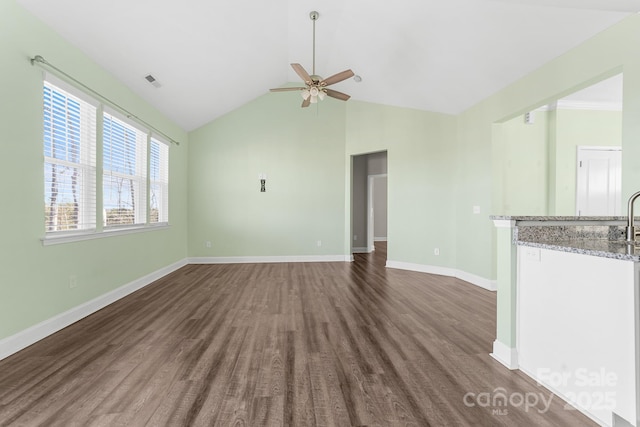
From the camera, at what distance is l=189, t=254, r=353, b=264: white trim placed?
6.48 meters

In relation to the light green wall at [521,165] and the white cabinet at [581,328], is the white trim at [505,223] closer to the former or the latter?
the white cabinet at [581,328]

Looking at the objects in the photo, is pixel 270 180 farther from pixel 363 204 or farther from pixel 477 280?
pixel 477 280

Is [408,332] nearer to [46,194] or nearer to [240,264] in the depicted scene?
[46,194]

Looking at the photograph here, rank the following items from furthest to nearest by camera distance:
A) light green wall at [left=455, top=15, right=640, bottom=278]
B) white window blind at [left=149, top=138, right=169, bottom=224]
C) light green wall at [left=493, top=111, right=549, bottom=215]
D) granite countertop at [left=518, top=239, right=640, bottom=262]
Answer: white window blind at [left=149, top=138, right=169, bottom=224] → light green wall at [left=493, top=111, right=549, bottom=215] → light green wall at [left=455, top=15, right=640, bottom=278] → granite countertop at [left=518, top=239, right=640, bottom=262]

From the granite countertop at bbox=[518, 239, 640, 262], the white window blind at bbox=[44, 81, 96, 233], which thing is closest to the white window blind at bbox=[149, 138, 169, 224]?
the white window blind at bbox=[44, 81, 96, 233]

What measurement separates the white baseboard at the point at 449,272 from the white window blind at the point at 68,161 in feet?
16.5

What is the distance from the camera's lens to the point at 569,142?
5.11 meters

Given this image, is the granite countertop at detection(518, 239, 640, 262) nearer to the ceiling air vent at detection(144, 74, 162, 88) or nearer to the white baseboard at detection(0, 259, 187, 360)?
the white baseboard at detection(0, 259, 187, 360)

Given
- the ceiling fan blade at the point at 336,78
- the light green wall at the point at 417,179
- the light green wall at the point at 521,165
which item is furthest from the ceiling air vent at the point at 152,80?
the light green wall at the point at 521,165

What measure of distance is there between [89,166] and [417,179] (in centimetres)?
511

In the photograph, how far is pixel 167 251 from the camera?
541 centimetres

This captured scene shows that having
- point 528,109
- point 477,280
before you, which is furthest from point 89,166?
point 477,280

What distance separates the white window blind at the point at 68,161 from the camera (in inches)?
110

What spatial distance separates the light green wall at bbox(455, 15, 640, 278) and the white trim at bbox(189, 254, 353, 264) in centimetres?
259
